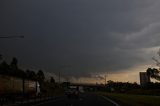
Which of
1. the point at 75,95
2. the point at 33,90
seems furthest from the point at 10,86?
the point at 75,95

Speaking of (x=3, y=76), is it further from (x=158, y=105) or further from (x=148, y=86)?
(x=148, y=86)

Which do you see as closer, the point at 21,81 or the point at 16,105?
the point at 16,105

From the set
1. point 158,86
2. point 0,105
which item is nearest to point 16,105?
point 0,105

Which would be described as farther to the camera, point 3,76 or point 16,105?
point 3,76

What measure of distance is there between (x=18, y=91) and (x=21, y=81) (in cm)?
229

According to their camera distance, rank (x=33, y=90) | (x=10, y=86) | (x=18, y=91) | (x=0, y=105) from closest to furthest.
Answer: (x=0, y=105) < (x=10, y=86) < (x=18, y=91) < (x=33, y=90)

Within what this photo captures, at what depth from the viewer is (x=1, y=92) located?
4462 cm

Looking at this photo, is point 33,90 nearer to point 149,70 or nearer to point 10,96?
point 10,96

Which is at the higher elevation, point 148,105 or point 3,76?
point 3,76

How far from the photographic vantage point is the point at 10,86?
48.6 metres

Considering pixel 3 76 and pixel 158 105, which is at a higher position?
pixel 3 76

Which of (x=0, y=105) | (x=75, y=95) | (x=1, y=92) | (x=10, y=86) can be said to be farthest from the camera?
(x=75, y=95)

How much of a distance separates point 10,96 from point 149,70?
142 m

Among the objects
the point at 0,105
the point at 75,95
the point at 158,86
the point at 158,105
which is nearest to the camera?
the point at 0,105
